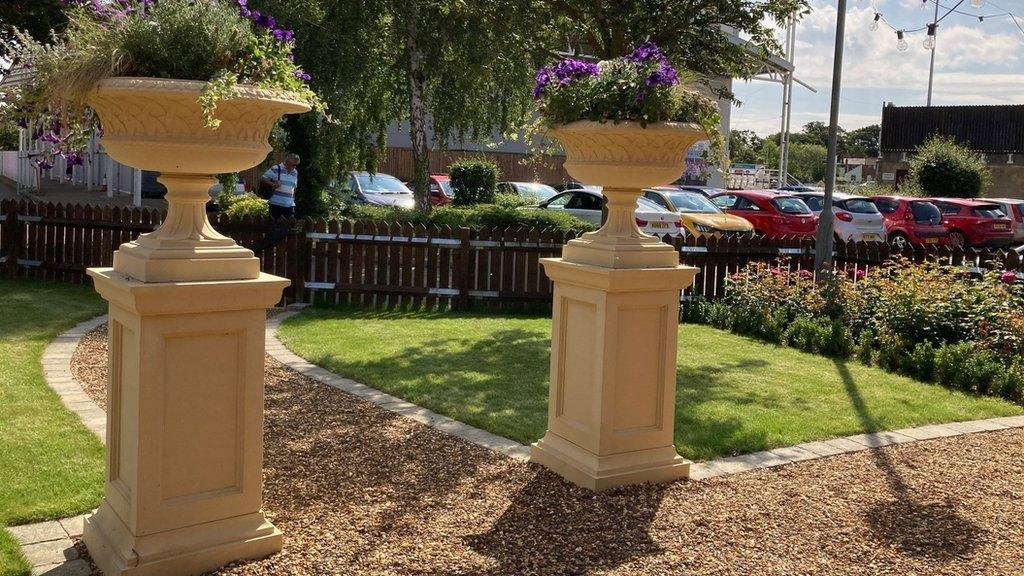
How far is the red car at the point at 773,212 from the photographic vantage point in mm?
20609

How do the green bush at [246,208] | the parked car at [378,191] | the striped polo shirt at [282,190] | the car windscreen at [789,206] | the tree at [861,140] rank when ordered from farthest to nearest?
the tree at [861,140]
the parked car at [378,191]
the car windscreen at [789,206]
the green bush at [246,208]
the striped polo shirt at [282,190]

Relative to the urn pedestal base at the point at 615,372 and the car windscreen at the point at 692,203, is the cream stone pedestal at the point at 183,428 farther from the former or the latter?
the car windscreen at the point at 692,203

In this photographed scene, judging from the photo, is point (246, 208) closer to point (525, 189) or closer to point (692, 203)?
point (692, 203)

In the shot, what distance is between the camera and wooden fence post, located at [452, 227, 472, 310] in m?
11.8

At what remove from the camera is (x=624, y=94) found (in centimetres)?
491

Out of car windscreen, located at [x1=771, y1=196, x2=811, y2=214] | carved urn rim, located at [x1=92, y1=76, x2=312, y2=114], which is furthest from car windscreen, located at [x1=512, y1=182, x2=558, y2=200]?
carved urn rim, located at [x1=92, y1=76, x2=312, y2=114]

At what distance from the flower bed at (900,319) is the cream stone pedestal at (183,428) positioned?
648 centimetres

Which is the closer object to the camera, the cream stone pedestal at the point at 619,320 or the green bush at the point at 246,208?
the cream stone pedestal at the point at 619,320

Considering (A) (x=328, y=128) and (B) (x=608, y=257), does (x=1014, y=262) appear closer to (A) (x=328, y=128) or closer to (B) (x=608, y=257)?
(B) (x=608, y=257)

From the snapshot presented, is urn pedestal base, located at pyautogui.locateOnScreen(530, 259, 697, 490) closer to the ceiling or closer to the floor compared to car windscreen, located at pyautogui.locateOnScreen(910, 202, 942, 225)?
closer to the floor

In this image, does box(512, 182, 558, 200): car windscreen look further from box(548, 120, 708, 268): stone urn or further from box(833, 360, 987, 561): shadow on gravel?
box(833, 360, 987, 561): shadow on gravel

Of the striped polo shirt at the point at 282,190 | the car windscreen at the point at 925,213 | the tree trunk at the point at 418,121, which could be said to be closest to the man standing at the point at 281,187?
the striped polo shirt at the point at 282,190

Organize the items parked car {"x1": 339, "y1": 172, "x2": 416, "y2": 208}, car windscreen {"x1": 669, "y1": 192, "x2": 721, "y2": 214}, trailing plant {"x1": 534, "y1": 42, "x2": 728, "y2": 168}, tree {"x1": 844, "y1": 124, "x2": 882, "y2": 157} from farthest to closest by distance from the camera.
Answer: tree {"x1": 844, "y1": 124, "x2": 882, "y2": 157} → parked car {"x1": 339, "y1": 172, "x2": 416, "y2": 208} → car windscreen {"x1": 669, "y1": 192, "x2": 721, "y2": 214} → trailing plant {"x1": 534, "y1": 42, "x2": 728, "y2": 168}

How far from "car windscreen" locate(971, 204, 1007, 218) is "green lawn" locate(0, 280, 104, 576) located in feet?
71.7
